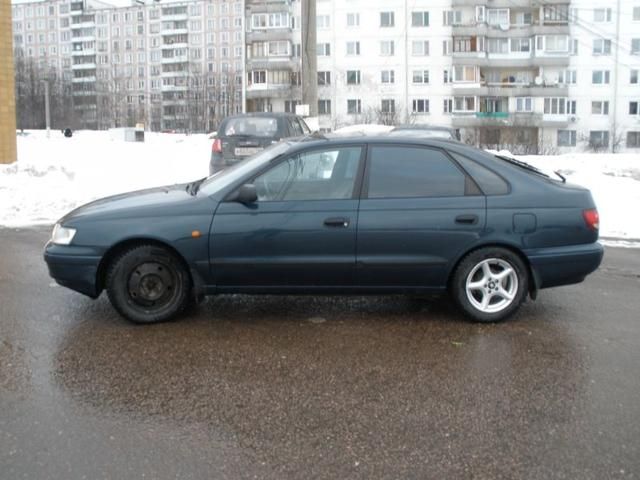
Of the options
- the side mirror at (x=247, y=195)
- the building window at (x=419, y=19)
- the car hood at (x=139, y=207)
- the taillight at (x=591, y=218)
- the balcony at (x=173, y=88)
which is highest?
the building window at (x=419, y=19)

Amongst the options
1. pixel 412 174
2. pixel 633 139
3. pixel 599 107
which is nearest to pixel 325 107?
pixel 599 107

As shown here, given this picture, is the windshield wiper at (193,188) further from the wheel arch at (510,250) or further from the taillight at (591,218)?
the taillight at (591,218)

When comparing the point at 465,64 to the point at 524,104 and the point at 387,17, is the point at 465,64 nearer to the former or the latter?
the point at 524,104

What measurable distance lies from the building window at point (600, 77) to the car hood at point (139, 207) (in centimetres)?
7087

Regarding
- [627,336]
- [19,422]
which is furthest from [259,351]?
[627,336]

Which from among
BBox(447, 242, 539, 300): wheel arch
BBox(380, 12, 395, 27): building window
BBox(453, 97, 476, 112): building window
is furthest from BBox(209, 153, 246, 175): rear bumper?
BBox(380, 12, 395, 27): building window

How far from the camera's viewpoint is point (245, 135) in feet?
44.1

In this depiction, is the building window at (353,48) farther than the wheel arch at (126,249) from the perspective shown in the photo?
Yes

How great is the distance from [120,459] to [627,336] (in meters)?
3.88

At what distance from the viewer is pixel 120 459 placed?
339 centimetres

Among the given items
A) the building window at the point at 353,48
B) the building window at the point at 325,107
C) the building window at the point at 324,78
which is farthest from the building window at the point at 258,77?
the building window at the point at 353,48

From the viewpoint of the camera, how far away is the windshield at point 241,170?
577cm

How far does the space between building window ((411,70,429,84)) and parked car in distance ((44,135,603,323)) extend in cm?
6863

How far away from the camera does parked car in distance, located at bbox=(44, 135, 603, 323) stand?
17.9ft
